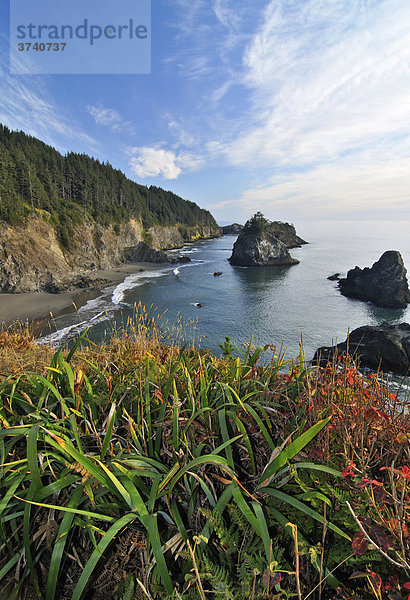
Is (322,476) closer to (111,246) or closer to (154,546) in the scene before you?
(154,546)

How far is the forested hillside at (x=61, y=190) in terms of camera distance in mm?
46875

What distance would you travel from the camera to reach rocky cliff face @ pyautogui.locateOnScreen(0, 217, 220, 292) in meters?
37.4

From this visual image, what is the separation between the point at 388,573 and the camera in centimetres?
122

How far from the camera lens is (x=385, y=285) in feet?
128

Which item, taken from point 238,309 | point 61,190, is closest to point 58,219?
point 61,190

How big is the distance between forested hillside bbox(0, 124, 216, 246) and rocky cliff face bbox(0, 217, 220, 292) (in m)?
2.22

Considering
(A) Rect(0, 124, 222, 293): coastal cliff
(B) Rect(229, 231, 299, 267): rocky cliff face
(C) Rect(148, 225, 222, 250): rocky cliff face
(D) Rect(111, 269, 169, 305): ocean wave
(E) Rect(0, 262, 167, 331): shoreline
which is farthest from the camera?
(C) Rect(148, 225, 222, 250): rocky cliff face

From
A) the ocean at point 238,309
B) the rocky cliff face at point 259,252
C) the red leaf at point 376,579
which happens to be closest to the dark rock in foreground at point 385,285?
the ocean at point 238,309

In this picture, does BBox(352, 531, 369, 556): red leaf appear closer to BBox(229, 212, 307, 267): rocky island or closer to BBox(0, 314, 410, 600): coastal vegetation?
BBox(0, 314, 410, 600): coastal vegetation

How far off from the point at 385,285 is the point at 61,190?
241 ft

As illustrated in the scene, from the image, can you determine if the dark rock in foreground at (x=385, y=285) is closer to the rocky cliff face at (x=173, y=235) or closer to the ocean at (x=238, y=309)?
the ocean at (x=238, y=309)

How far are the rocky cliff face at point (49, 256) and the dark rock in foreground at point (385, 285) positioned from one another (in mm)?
44529

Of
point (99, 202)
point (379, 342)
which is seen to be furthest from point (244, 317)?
point (99, 202)

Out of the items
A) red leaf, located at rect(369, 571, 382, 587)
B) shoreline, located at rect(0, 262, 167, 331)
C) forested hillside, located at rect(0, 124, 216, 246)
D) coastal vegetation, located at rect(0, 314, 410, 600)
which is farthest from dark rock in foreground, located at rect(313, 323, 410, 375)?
forested hillside, located at rect(0, 124, 216, 246)
